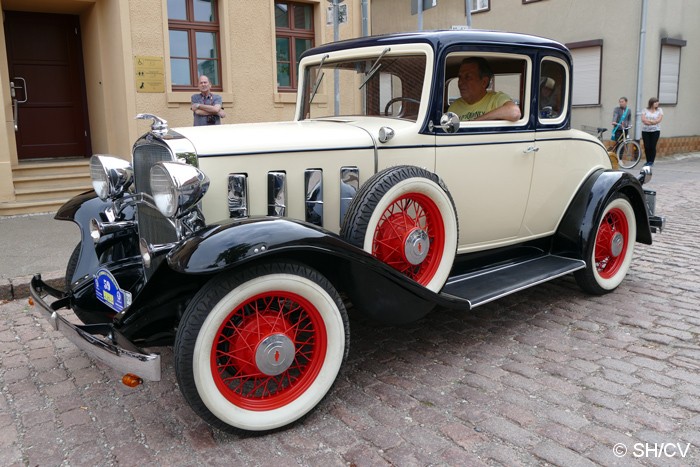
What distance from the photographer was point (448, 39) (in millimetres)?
3484

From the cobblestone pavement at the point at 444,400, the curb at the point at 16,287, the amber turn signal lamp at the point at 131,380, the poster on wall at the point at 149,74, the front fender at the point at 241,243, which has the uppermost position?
the poster on wall at the point at 149,74

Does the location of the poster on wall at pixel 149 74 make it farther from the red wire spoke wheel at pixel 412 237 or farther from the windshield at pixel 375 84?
the red wire spoke wheel at pixel 412 237

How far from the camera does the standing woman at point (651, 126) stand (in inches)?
Answer: 524

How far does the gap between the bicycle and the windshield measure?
12223mm

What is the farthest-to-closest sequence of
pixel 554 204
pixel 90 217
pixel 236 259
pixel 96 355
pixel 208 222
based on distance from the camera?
pixel 554 204 → pixel 90 217 → pixel 208 222 → pixel 96 355 → pixel 236 259

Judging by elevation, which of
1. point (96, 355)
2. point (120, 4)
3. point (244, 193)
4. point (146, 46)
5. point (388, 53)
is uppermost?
point (120, 4)

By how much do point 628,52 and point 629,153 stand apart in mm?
2648

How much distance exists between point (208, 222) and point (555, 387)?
78.1 inches

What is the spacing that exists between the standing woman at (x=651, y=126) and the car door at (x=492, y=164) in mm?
10914

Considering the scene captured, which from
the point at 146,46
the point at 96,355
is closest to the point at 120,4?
the point at 146,46

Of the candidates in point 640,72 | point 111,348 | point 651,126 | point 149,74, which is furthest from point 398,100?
point 640,72

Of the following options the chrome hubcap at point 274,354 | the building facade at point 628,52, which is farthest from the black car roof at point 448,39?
the building facade at point 628,52

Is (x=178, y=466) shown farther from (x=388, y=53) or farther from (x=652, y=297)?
(x=652, y=297)

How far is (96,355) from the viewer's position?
2537mm
